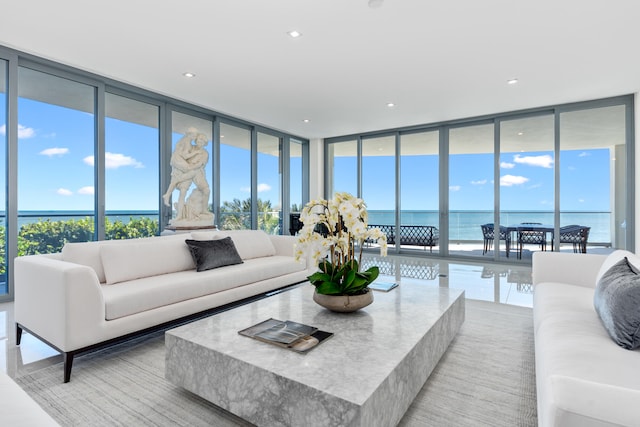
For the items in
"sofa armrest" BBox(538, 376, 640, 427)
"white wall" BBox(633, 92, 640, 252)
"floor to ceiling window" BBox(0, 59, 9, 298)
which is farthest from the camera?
"white wall" BBox(633, 92, 640, 252)

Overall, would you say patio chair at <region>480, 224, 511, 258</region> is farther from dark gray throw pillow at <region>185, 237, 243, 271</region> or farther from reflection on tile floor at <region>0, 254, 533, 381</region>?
dark gray throw pillow at <region>185, 237, 243, 271</region>

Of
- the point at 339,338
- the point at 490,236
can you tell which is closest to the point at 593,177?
the point at 490,236

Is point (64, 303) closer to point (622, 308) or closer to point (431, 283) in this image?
point (622, 308)

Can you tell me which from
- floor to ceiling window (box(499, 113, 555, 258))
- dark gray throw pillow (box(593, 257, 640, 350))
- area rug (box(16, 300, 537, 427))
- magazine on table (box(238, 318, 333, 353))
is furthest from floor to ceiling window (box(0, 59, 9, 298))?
floor to ceiling window (box(499, 113, 555, 258))

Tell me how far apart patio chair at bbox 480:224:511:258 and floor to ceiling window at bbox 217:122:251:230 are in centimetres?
477

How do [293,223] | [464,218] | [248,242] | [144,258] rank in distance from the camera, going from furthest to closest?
[293,223], [464,218], [248,242], [144,258]

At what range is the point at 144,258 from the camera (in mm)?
2936

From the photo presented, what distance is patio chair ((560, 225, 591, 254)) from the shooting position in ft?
19.5

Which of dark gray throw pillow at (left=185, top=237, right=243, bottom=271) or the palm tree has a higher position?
the palm tree

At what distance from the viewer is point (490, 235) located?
6.66 metres

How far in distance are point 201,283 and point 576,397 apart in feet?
8.45

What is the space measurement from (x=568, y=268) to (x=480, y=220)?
437 centimetres

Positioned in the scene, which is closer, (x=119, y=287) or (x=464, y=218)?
(x=119, y=287)

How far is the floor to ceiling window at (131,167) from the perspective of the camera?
4.67 meters
